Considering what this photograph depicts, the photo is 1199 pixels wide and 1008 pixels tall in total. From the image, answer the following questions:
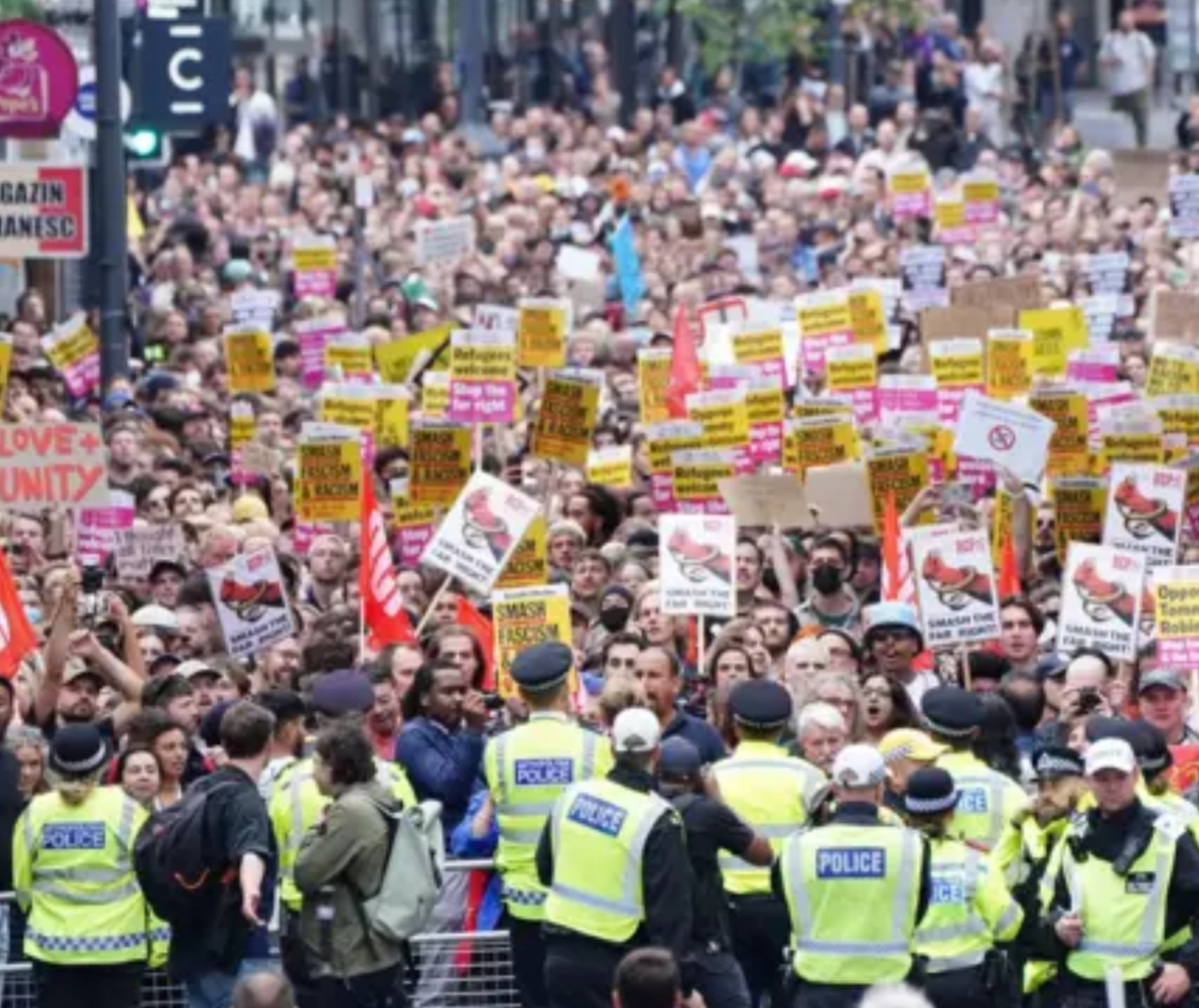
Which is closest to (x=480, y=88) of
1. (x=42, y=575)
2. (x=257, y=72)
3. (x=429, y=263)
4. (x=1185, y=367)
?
(x=257, y=72)

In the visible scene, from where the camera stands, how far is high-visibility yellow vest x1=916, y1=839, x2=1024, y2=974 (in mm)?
15406

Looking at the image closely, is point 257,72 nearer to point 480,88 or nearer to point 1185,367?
point 480,88

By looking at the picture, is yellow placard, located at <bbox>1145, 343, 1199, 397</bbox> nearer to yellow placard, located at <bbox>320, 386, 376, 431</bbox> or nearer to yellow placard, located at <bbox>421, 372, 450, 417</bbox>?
yellow placard, located at <bbox>421, 372, 450, 417</bbox>

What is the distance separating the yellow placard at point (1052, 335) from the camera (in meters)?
27.5

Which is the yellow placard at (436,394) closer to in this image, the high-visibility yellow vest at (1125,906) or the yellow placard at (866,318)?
the yellow placard at (866,318)

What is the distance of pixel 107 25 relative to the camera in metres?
28.1

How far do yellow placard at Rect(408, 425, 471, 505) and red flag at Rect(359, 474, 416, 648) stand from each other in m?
2.41

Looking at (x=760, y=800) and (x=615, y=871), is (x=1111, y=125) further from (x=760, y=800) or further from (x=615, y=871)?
(x=615, y=871)

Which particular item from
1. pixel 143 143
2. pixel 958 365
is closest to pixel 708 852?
pixel 958 365

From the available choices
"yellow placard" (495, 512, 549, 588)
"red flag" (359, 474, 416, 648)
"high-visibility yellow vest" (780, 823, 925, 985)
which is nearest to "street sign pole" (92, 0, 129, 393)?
"yellow placard" (495, 512, 549, 588)

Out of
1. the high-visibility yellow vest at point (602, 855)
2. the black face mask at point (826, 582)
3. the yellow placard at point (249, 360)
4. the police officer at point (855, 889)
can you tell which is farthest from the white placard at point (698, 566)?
the yellow placard at point (249, 360)

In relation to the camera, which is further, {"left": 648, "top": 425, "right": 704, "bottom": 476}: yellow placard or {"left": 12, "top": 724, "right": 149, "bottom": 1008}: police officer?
{"left": 648, "top": 425, "right": 704, "bottom": 476}: yellow placard

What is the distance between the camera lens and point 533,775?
16.2 meters

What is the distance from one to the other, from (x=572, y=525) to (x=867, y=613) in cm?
359
